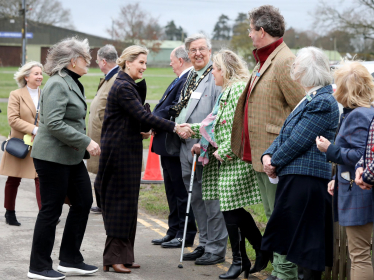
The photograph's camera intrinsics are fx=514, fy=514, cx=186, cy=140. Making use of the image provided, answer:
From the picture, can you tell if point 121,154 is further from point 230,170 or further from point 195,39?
point 195,39

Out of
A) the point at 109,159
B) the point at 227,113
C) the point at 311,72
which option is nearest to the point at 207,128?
the point at 227,113

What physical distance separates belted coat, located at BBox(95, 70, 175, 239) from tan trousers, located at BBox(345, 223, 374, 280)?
224 centimetres

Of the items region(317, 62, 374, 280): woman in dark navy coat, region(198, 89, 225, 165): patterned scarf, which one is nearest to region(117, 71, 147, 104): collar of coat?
region(198, 89, 225, 165): patterned scarf

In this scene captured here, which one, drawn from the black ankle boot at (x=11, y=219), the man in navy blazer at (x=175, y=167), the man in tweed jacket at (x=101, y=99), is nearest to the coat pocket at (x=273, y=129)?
the man in navy blazer at (x=175, y=167)

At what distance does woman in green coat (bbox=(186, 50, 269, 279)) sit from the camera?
4.74m

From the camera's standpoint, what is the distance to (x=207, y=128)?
503 centimetres

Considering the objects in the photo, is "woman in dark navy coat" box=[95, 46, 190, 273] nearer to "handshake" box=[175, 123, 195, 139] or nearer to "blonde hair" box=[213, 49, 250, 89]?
"handshake" box=[175, 123, 195, 139]

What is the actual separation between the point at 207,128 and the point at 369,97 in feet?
5.98

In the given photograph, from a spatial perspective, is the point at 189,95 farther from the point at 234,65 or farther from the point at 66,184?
the point at 66,184

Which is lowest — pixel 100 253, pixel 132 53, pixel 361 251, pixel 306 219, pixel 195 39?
pixel 100 253

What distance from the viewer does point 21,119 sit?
266 inches

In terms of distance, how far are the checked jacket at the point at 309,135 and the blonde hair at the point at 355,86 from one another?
9.9 inches

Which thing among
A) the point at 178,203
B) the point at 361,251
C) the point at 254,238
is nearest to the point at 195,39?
the point at 178,203

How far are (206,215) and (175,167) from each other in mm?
727
